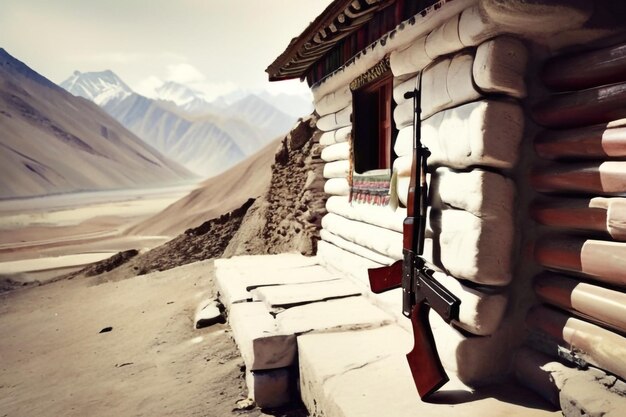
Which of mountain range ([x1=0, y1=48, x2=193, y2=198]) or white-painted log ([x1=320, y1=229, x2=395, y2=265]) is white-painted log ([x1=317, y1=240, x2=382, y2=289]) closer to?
white-painted log ([x1=320, y1=229, x2=395, y2=265])

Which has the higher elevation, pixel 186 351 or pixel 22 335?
pixel 186 351

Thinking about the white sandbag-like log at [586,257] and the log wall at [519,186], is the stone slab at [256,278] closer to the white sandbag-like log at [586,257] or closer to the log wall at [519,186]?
the log wall at [519,186]

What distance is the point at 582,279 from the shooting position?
2.21 metres

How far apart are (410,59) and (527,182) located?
1388 mm

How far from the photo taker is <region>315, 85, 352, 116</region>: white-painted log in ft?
16.4

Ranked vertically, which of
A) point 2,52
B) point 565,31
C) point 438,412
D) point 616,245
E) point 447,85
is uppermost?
point 2,52

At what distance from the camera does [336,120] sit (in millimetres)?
5461

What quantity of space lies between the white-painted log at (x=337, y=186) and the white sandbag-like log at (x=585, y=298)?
295cm

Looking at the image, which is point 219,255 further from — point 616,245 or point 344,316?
point 616,245

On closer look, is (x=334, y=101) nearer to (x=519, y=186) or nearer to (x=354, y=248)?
(x=354, y=248)

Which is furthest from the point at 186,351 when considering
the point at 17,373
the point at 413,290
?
the point at 413,290

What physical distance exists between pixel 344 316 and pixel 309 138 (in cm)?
484

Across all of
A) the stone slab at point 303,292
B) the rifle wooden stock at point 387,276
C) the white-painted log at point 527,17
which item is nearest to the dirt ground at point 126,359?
the stone slab at point 303,292

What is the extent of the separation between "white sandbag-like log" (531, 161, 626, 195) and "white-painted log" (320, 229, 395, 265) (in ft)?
5.24
